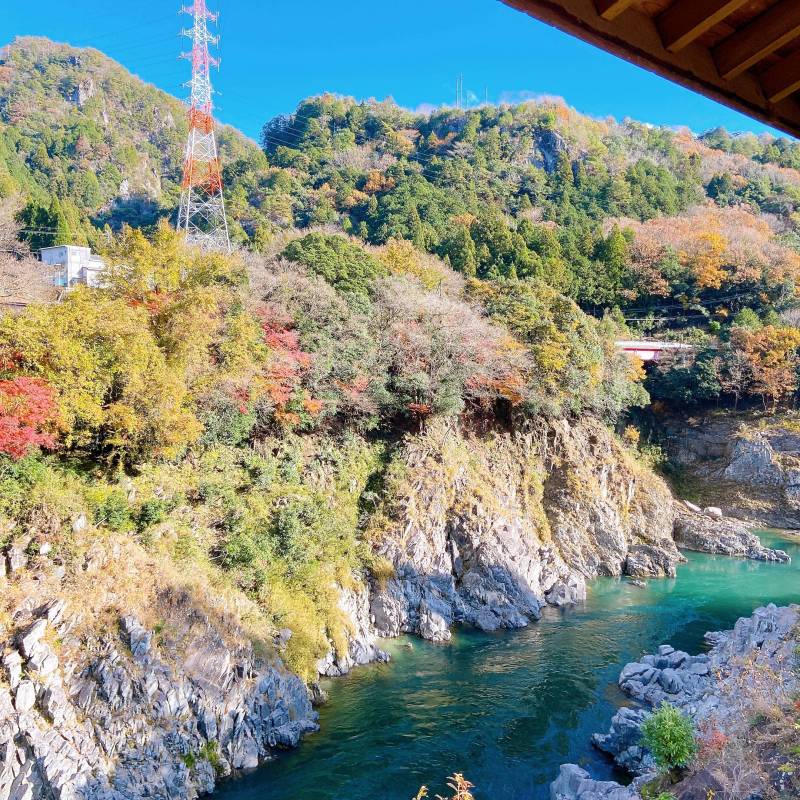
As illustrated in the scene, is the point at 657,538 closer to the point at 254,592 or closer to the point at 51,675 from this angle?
the point at 254,592

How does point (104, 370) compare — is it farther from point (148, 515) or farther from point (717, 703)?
point (717, 703)

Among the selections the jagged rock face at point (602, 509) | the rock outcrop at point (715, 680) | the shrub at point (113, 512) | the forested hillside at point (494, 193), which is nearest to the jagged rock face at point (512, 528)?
the jagged rock face at point (602, 509)

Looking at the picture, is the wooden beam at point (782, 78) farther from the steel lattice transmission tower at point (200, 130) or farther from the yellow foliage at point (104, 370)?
the steel lattice transmission tower at point (200, 130)

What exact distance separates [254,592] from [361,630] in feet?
10.9

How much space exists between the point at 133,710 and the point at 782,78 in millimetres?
12232

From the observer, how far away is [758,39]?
308 cm

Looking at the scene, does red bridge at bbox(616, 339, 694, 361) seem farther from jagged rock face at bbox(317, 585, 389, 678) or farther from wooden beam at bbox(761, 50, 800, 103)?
wooden beam at bbox(761, 50, 800, 103)

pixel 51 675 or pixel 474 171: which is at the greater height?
pixel 474 171

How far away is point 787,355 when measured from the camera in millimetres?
30734

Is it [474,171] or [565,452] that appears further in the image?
[474,171]

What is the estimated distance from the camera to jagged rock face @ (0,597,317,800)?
356 inches

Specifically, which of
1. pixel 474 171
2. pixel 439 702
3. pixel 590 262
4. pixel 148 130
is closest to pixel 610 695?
pixel 439 702

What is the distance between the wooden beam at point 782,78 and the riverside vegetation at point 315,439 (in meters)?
12.1

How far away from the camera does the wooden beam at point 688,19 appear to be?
276 centimetres
